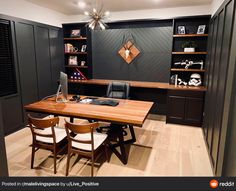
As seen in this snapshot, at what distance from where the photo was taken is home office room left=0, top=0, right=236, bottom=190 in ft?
7.60

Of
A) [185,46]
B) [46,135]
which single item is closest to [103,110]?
[46,135]

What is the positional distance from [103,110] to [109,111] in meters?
0.10

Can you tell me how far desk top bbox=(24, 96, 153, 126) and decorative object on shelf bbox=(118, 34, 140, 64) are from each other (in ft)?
6.57

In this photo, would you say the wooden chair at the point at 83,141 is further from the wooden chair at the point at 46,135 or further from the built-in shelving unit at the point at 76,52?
the built-in shelving unit at the point at 76,52

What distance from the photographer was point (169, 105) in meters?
4.04

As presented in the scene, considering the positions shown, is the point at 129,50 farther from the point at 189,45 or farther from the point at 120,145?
the point at 120,145

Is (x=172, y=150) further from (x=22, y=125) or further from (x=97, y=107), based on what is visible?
(x=22, y=125)

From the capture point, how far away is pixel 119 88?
12.3ft

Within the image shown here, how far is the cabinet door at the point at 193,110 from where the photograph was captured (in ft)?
12.5

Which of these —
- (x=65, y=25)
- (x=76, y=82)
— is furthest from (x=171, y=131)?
(x=65, y=25)

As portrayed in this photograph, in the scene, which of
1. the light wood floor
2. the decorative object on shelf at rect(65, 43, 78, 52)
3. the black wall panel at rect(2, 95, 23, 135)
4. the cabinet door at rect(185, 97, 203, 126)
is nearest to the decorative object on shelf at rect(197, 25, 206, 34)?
the cabinet door at rect(185, 97, 203, 126)

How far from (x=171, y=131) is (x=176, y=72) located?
4.98 ft

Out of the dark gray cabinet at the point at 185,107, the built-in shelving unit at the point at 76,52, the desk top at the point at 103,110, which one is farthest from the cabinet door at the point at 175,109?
the built-in shelving unit at the point at 76,52

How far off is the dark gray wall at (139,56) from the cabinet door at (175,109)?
0.73 metres
